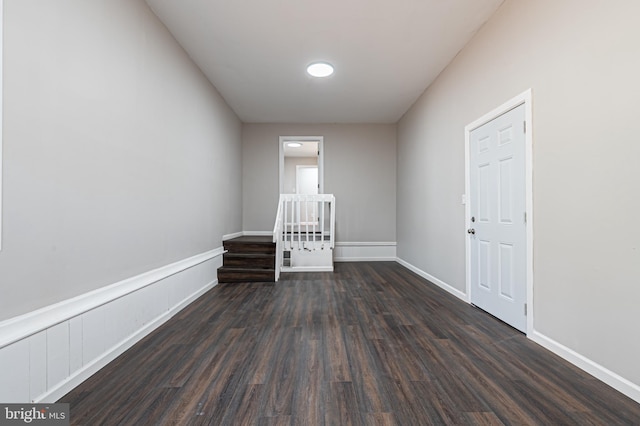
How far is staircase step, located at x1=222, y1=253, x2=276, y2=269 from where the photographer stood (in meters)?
4.38

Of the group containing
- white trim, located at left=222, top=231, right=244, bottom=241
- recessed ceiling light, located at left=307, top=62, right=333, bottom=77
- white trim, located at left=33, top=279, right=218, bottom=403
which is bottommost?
white trim, located at left=33, top=279, right=218, bottom=403

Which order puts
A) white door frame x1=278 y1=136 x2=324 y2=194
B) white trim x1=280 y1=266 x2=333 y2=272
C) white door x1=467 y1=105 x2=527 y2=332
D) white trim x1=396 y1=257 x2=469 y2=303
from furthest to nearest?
white door frame x1=278 y1=136 x2=324 y2=194 → white trim x1=280 y1=266 x2=333 y2=272 → white trim x1=396 y1=257 x2=469 y2=303 → white door x1=467 y1=105 x2=527 y2=332

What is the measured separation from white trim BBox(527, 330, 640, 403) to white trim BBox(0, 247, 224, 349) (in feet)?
10.3

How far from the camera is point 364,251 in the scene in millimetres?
6129

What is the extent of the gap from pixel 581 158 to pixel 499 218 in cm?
91

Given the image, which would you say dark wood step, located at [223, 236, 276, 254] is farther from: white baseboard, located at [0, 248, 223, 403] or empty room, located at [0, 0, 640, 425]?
white baseboard, located at [0, 248, 223, 403]

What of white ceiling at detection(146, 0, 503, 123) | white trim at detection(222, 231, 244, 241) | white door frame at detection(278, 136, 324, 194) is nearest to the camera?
white ceiling at detection(146, 0, 503, 123)

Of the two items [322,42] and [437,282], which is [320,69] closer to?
[322,42]

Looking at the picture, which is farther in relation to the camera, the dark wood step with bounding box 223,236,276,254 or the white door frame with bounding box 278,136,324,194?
the white door frame with bounding box 278,136,324,194

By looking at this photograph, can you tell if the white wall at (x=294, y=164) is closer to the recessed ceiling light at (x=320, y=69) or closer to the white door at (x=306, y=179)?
the white door at (x=306, y=179)

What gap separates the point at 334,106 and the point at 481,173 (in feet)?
9.59

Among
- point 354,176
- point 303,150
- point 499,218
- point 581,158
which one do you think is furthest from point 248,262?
point 303,150

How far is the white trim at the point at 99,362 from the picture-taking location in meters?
1.51

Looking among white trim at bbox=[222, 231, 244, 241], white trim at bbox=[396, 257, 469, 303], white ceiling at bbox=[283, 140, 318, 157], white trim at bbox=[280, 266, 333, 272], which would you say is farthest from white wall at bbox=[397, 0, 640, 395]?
white ceiling at bbox=[283, 140, 318, 157]
